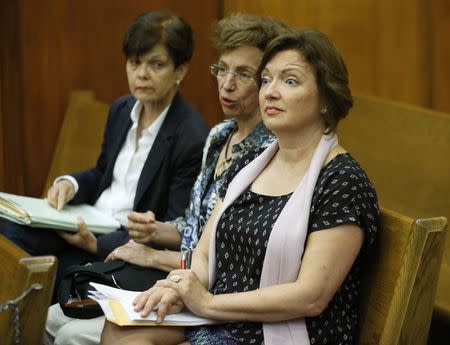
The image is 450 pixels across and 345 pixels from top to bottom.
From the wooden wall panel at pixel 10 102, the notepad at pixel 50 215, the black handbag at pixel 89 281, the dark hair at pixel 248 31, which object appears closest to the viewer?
the black handbag at pixel 89 281

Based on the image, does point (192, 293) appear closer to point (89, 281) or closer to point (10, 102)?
point (89, 281)

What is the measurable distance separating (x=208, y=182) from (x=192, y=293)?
2.03ft

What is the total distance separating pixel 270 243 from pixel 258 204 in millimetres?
176

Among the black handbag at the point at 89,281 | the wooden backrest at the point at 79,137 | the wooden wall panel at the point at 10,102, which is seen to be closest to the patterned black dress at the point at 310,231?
the black handbag at the point at 89,281

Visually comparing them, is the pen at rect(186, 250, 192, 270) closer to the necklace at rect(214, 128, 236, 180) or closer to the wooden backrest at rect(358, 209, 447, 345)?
the necklace at rect(214, 128, 236, 180)

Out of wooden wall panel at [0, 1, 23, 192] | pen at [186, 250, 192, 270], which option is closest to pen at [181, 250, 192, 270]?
pen at [186, 250, 192, 270]

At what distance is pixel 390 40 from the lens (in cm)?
380

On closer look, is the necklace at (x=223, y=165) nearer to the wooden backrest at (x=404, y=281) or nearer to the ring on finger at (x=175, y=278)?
the ring on finger at (x=175, y=278)

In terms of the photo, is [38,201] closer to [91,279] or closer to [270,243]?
[91,279]

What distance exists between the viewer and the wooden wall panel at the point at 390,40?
370 centimetres

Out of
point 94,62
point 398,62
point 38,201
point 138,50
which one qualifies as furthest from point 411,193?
point 94,62

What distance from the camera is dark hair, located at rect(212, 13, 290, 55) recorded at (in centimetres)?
270

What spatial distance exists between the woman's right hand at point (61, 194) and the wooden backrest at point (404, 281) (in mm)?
1243

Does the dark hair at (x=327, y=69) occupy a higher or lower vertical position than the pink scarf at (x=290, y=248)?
higher
